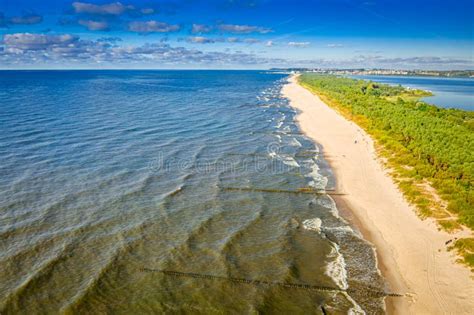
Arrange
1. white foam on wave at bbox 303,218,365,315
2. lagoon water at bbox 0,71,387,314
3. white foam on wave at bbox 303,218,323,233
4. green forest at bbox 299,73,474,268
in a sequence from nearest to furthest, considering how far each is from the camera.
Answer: white foam on wave at bbox 303,218,365,315, lagoon water at bbox 0,71,387,314, white foam on wave at bbox 303,218,323,233, green forest at bbox 299,73,474,268

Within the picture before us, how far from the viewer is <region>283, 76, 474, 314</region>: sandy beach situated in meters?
17.0

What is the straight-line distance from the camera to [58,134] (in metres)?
48.8

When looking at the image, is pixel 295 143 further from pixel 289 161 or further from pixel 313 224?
pixel 313 224

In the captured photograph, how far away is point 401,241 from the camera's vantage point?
2241cm

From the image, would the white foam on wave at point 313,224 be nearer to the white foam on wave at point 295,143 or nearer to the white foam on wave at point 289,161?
the white foam on wave at point 289,161

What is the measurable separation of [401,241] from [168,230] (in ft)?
49.4

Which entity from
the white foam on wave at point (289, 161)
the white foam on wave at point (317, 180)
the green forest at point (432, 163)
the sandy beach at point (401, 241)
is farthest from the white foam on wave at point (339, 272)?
the white foam on wave at point (289, 161)

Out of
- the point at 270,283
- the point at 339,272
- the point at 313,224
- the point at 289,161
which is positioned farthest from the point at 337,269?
the point at 289,161

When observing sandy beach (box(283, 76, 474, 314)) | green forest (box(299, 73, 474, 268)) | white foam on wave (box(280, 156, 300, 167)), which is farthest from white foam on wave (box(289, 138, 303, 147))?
green forest (box(299, 73, 474, 268))

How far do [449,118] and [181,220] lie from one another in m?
56.8

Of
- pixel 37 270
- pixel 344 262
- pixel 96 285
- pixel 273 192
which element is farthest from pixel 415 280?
pixel 37 270

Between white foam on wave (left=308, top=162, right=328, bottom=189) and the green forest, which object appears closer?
the green forest

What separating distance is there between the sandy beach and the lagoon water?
3.53 ft

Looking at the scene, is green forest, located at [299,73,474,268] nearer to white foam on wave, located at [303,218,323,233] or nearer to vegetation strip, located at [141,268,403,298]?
vegetation strip, located at [141,268,403,298]
